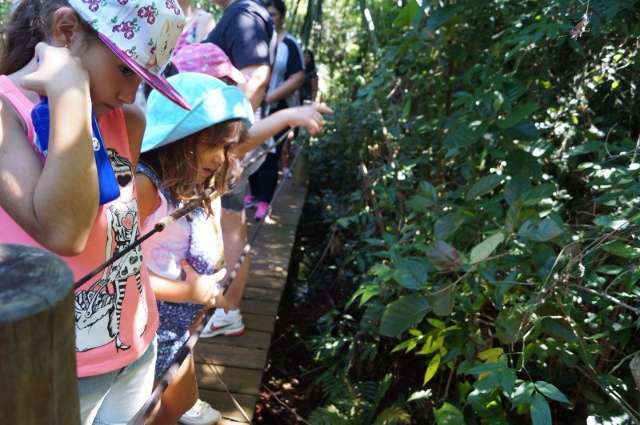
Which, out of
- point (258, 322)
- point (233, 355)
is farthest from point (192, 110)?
point (258, 322)

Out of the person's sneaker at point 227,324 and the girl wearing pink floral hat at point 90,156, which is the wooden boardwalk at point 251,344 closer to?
the person's sneaker at point 227,324

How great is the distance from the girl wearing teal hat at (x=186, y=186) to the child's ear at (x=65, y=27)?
1.74ft

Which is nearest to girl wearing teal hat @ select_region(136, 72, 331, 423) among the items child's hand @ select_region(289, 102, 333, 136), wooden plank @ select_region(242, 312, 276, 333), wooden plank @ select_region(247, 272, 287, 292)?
child's hand @ select_region(289, 102, 333, 136)

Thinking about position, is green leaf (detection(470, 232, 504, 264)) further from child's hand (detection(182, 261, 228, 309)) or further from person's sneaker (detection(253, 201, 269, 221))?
person's sneaker (detection(253, 201, 269, 221))

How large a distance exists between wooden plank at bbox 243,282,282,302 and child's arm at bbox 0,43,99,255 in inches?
98.4

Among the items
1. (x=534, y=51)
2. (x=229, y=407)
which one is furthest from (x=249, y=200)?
(x=534, y=51)

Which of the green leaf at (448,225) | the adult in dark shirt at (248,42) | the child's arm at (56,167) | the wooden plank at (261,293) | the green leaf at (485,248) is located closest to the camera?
the child's arm at (56,167)

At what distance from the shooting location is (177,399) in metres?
1.76

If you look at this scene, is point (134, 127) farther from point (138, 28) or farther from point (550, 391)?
point (550, 391)

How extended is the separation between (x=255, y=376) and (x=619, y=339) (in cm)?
151

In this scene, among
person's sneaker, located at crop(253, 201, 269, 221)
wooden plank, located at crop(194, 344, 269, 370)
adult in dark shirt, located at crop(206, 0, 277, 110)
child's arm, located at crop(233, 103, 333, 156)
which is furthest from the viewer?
person's sneaker, located at crop(253, 201, 269, 221)

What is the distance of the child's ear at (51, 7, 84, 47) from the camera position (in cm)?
106

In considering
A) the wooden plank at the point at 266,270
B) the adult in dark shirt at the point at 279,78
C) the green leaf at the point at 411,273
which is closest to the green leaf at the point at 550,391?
the green leaf at the point at 411,273

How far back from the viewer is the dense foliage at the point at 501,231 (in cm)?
165
